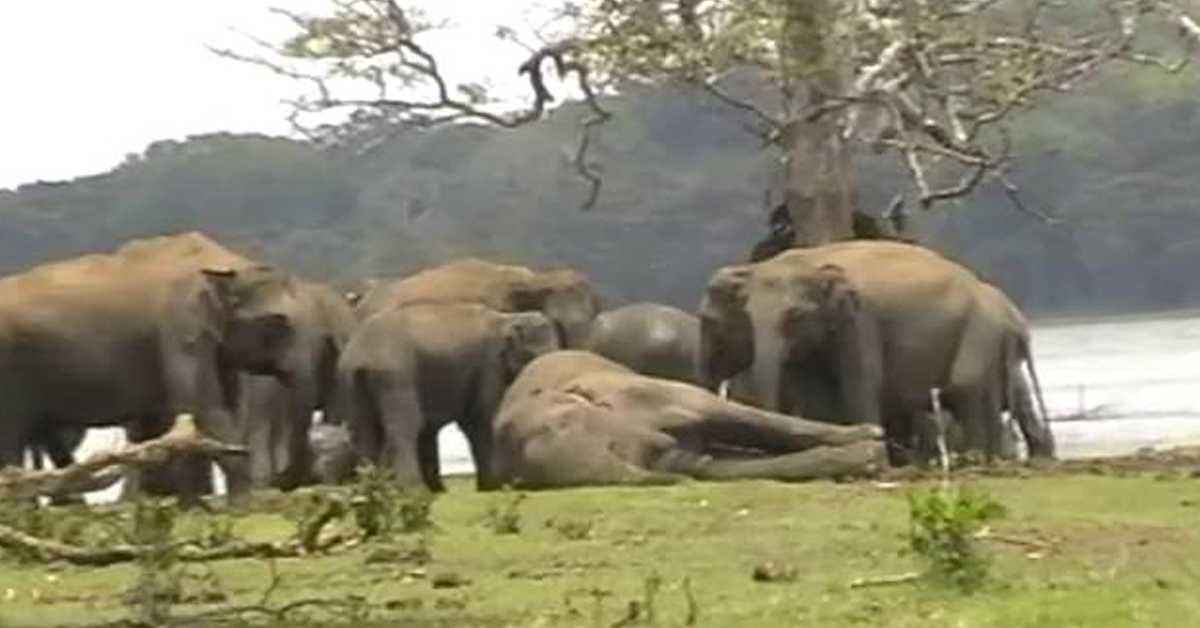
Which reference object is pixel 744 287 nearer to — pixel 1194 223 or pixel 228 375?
pixel 228 375

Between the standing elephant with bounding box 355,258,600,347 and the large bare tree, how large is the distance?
1.45 m

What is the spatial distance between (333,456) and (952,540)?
1087 centimetres

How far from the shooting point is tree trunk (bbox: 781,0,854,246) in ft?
67.4

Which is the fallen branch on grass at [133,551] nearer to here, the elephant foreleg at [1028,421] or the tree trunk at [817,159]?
the elephant foreleg at [1028,421]

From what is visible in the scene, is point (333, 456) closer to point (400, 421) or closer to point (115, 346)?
point (400, 421)

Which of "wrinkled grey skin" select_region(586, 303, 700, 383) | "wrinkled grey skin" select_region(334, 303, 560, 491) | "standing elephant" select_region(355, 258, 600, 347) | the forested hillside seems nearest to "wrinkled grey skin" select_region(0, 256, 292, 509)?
"wrinkled grey skin" select_region(334, 303, 560, 491)

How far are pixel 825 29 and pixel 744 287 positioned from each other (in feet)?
9.00

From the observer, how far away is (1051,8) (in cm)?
2508

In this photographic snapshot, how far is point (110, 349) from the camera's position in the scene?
17281 millimetres

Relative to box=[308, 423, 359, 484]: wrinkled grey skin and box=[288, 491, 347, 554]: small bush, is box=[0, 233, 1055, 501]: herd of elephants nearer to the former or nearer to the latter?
box=[308, 423, 359, 484]: wrinkled grey skin

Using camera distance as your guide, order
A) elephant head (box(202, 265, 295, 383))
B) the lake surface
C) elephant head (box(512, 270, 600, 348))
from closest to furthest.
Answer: elephant head (box(202, 265, 295, 383)) < elephant head (box(512, 270, 600, 348)) < the lake surface

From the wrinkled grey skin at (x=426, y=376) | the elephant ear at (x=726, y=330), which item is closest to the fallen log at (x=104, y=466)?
the wrinkled grey skin at (x=426, y=376)

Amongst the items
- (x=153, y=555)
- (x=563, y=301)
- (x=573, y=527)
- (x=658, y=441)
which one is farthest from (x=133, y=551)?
(x=563, y=301)

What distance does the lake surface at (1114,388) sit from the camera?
26.1 m
